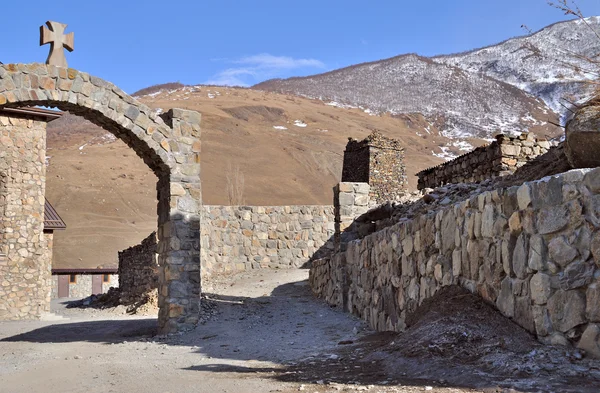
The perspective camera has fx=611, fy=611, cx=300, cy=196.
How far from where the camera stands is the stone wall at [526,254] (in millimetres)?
3990

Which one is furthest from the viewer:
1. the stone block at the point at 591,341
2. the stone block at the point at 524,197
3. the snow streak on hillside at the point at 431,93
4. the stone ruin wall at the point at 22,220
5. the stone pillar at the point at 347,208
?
the snow streak on hillside at the point at 431,93

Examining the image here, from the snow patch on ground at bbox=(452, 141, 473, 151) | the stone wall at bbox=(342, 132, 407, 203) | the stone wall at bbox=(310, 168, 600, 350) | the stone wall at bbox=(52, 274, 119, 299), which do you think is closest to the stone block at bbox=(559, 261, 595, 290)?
the stone wall at bbox=(310, 168, 600, 350)

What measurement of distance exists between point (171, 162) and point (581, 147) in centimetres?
794

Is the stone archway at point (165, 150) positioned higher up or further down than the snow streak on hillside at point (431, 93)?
further down

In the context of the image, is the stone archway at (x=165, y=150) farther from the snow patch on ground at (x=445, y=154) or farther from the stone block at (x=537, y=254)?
the snow patch on ground at (x=445, y=154)

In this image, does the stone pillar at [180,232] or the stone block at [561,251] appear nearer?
the stone block at [561,251]

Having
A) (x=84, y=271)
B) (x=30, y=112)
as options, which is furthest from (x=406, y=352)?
(x=84, y=271)

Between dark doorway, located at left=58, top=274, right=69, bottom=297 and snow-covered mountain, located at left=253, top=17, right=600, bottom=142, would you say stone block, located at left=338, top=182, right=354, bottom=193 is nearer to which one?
dark doorway, located at left=58, top=274, right=69, bottom=297

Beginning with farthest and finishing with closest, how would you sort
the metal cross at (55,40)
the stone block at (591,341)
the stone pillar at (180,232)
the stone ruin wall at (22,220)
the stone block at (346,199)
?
the stone ruin wall at (22,220) < the stone block at (346,199) < the stone pillar at (180,232) < the metal cross at (55,40) < the stone block at (591,341)

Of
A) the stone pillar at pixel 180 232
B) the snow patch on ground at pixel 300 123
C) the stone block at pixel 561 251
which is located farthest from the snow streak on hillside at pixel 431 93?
the stone block at pixel 561 251

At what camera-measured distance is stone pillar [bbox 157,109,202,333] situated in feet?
36.0

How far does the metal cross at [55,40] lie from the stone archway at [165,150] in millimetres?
231

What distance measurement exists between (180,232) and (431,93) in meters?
97.2

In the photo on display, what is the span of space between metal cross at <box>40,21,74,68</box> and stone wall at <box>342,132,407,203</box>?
13320 mm
